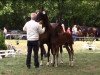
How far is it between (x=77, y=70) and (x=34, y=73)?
2.02m

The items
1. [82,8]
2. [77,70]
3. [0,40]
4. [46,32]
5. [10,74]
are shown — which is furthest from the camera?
[82,8]

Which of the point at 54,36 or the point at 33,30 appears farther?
the point at 54,36

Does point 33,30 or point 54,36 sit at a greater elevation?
point 33,30

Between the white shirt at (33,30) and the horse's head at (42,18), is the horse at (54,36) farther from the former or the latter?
the white shirt at (33,30)

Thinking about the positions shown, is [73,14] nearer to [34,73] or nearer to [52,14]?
[52,14]

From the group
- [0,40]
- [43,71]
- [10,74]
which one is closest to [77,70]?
[43,71]

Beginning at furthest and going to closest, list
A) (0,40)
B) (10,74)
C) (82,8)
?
(82,8) < (0,40) < (10,74)

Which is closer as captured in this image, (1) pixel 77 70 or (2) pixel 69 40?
(1) pixel 77 70

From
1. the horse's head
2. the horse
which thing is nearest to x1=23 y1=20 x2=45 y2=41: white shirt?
the horse's head

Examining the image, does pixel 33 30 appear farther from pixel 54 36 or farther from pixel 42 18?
pixel 54 36

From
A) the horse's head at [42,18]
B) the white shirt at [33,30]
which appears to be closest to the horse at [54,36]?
the horse's head at [42,18]

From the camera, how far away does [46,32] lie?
16922 millimetres

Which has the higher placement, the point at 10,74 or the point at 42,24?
the point at 42,24

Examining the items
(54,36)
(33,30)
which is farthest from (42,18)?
(54,36)
